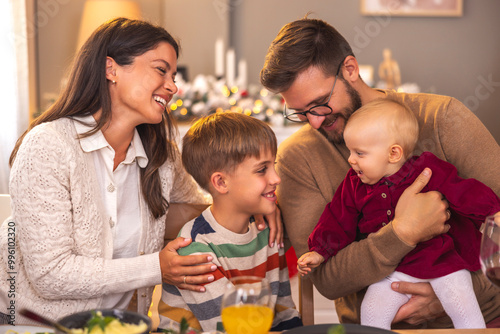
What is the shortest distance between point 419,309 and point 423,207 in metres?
0.33

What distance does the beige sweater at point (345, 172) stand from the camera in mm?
1562

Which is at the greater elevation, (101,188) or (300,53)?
(300,53)

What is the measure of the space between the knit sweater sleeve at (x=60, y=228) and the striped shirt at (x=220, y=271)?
0.38 feet

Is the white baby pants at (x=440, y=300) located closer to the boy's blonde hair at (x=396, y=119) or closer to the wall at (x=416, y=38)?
the boy's blonde hair at (x=396, y=119)

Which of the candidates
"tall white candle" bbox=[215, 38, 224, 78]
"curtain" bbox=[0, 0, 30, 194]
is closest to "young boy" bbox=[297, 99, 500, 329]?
"curtain" bbox=[0, 0, 30, 194]

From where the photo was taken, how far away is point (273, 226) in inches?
68.0

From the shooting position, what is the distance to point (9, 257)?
1.61 meters

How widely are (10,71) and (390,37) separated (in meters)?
3.39

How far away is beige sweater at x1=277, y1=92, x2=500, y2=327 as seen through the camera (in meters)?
1.56

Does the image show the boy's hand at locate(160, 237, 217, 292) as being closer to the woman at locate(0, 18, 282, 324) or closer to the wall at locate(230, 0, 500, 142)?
the woman at locate(0, 18, 282, 324)

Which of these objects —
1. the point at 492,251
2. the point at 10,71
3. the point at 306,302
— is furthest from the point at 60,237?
the point at 10,71

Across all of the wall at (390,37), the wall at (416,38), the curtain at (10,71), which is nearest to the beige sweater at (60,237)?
the curtain at (10,71)

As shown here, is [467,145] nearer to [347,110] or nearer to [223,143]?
[347,110]

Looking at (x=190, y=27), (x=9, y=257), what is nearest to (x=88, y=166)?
(x=9, y=257)
